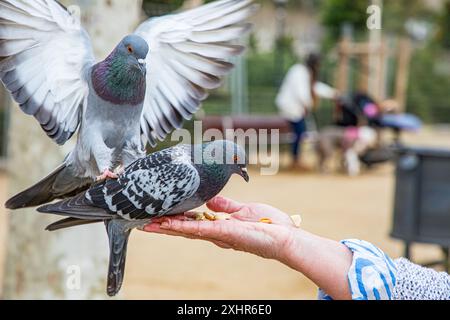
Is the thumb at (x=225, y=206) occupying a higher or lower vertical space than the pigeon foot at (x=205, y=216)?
lower

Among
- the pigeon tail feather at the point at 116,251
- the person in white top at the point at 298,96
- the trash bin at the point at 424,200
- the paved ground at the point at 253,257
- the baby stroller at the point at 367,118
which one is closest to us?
the pigeon tail feather at the point at 116,251

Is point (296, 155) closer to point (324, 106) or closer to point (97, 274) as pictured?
point (324, 106)

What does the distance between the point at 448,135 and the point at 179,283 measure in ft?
53.3

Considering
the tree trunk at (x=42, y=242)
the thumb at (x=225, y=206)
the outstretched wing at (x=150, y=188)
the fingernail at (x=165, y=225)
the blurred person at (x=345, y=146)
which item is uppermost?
the outstretched wing at (x=150, y=188)

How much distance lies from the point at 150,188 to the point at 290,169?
1150 cm

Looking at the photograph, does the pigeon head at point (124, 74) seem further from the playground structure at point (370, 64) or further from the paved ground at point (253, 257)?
the playground structure at point (370, 64)

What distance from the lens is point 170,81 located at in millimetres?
1967

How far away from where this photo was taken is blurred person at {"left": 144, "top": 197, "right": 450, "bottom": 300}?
183 cm

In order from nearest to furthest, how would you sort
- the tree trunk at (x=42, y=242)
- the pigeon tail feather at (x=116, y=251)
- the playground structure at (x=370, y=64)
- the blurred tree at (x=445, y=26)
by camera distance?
the pigeon tail feather at (x=116, y=251)
the tree trunk at (x=42, y=242)
the playground structure at (x=370, y=64)
the blurred tree at (x=445, y=26)

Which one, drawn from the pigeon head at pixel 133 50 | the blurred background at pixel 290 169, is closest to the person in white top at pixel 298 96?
the blurred background at pixel 290 169

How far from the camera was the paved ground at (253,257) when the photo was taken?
242 inches

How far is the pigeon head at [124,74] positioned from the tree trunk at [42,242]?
1.59 metres

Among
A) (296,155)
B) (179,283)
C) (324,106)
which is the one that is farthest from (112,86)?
(324,106)

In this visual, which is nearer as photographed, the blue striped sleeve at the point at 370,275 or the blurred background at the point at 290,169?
the blue striped sleeve at the point at 370,275
